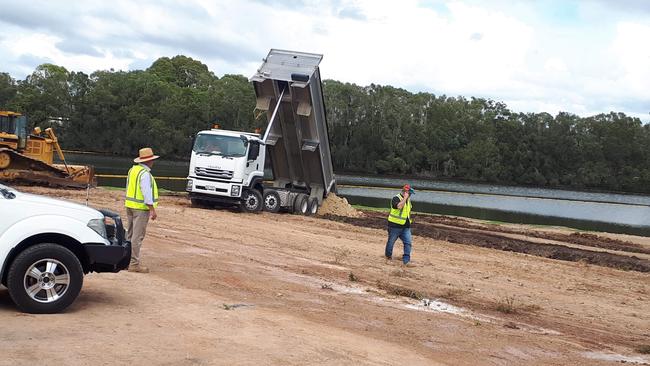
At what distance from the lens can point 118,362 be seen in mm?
5824

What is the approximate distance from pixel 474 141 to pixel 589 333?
93340mm

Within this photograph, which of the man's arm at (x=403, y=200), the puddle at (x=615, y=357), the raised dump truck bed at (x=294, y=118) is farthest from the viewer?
the raised dump truck bed at (x=294, y=118)

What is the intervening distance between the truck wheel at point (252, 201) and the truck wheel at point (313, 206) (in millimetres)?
2700

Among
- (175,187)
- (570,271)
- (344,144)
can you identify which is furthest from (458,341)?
(344,144)

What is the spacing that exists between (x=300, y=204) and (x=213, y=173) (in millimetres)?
3937

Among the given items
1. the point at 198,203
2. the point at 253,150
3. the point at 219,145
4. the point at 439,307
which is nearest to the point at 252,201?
the point at 198,203

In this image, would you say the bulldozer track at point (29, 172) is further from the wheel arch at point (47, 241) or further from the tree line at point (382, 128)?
the tree line at point (382, 128)

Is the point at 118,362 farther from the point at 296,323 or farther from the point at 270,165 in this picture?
the point at 270,165

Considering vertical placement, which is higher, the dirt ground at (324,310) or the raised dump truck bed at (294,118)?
the raised dump truck bed at (294,118)

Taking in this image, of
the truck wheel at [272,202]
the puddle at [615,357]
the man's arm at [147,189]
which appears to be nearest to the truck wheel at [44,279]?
the man's arm at [147,189]

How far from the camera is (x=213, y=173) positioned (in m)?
21.9

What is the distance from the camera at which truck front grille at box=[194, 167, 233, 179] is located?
21.7 meters

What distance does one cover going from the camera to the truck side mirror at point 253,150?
71.1 feet

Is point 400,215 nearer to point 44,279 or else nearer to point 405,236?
point 405,236
